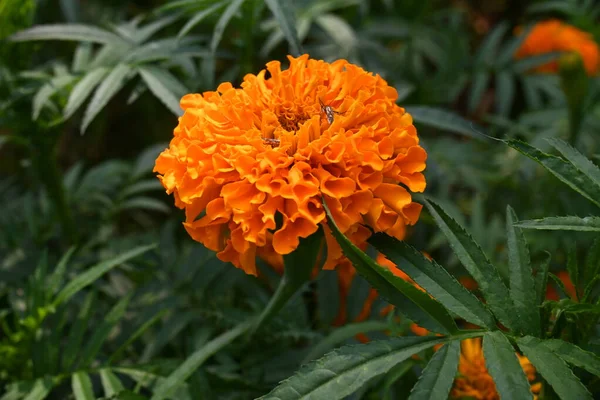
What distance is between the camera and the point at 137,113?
1.71 meters

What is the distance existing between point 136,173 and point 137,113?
0.49 meters

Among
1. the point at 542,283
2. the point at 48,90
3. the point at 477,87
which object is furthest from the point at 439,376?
the point at 477,87

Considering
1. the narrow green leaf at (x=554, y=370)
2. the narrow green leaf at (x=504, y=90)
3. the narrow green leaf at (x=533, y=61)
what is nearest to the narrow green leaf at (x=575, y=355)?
the narrow green leaf at (x=554, y=370)

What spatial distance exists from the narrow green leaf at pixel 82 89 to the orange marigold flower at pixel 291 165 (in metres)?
0.26

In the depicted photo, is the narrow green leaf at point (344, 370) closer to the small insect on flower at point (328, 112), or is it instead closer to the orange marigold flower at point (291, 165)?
the orange marigold flower at point (291, 165)

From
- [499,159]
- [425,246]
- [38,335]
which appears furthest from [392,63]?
[38,335]

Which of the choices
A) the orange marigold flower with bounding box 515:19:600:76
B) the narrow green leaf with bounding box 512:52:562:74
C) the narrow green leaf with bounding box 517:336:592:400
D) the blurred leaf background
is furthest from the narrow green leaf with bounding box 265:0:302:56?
the orange marigold flower with bounding box 515:19:600:76

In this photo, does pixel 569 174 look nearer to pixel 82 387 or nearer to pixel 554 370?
pixel 554 370

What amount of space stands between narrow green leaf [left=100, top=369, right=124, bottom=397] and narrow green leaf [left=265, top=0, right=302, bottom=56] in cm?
46

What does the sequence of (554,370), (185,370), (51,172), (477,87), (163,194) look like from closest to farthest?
(554,370) → (185,370) → (51,172) → (477,87) → (163,194)

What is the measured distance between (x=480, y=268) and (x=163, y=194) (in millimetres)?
1080

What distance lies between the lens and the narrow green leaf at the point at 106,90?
2.77 feet

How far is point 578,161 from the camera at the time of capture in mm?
595

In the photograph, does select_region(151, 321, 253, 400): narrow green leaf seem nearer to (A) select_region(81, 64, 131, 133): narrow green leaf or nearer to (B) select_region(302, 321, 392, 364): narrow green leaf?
(B) select_region(302, 321, 392, 364): narrow green leaf
